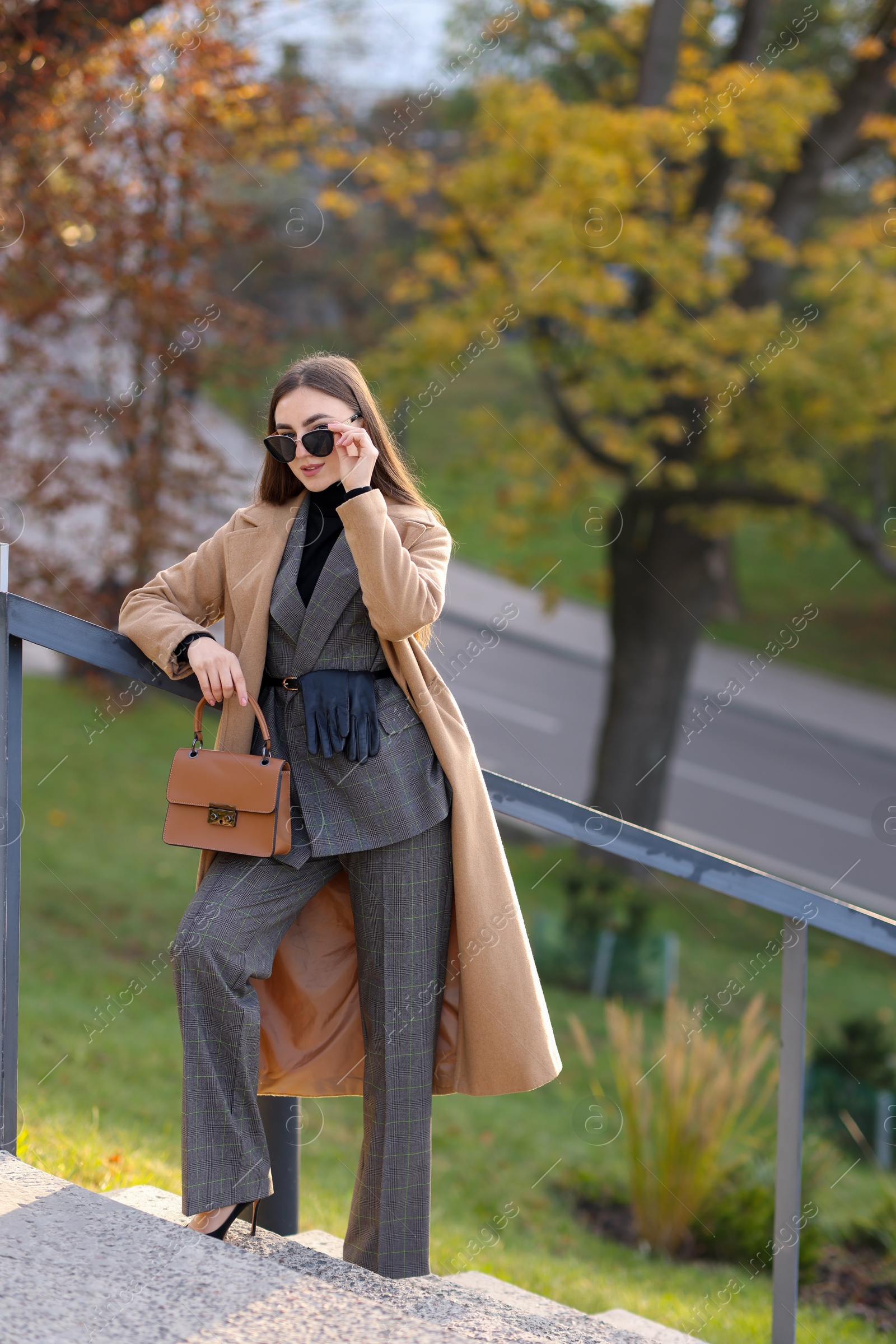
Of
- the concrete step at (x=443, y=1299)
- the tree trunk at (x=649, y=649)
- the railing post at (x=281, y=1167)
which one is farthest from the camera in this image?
the tree trunk at (x=649, y=649)

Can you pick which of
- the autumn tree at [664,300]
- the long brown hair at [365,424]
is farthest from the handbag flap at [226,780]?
the autumn tree at [664,300]

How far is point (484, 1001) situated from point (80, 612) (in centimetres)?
400

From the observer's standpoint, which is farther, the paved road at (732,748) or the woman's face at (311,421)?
the paved road at (732,748)

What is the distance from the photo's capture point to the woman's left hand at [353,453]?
6.26ft

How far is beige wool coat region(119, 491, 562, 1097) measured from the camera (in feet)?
6.43

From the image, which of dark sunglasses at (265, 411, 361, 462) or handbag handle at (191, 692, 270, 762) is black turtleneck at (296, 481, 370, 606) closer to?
dark sunglasses at (265, 411, 361, 462)

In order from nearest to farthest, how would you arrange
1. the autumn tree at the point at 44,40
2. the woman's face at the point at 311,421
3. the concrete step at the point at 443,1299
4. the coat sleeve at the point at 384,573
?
the concrete step at the point at 443,1299
the coat sleeve at the point at 384,573
the woman's face at the point at 311,421
the autumn tree at the point at 44,40

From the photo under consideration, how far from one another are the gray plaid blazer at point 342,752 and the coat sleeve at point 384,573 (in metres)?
0.08

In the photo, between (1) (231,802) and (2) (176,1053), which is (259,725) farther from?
(2) (176,1053)

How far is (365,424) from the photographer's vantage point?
6.64 ft

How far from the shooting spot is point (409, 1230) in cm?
200

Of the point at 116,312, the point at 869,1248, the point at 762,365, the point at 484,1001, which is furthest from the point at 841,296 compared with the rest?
the point at 484,1001

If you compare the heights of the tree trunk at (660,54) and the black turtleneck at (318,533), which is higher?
the tree trunk at (660,54)

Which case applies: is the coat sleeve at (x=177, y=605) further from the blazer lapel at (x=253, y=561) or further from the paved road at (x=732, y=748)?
the paved road at (x=732, y=748)
